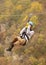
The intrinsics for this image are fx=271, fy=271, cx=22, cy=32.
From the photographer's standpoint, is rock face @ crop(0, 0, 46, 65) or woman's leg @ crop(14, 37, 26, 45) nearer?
woman's leg @ crop(14, 37, 26, 45)

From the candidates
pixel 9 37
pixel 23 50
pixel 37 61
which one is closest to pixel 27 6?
pixel 9 37

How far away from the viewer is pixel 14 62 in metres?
5.89

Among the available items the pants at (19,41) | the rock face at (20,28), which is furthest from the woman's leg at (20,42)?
the rock face at (20,28)

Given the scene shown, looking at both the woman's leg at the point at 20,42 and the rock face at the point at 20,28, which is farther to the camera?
the rock face at the point at 20,28

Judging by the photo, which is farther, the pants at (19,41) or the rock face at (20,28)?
the rock face at (20,28)

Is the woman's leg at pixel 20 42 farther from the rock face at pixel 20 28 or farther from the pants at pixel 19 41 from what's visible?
the rock face at pixel 20 28

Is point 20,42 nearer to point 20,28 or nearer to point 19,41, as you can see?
point 19,41

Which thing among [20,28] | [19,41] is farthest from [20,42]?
[20,28]

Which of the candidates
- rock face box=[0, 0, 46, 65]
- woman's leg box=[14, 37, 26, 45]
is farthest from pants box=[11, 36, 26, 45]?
rock face box=[0, 0, 46, 65]

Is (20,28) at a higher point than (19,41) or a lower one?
lower

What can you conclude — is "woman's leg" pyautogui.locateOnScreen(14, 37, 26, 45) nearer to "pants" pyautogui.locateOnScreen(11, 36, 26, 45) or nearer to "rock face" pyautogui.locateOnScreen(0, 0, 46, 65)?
"pants" pyautogui.locateOnScreen(11, 36, 26, 45)

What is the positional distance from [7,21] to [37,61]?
6.72 feet

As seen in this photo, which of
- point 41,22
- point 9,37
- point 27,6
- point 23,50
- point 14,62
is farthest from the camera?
point 27,6

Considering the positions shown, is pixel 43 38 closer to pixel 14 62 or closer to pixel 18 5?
pixel 14 62
